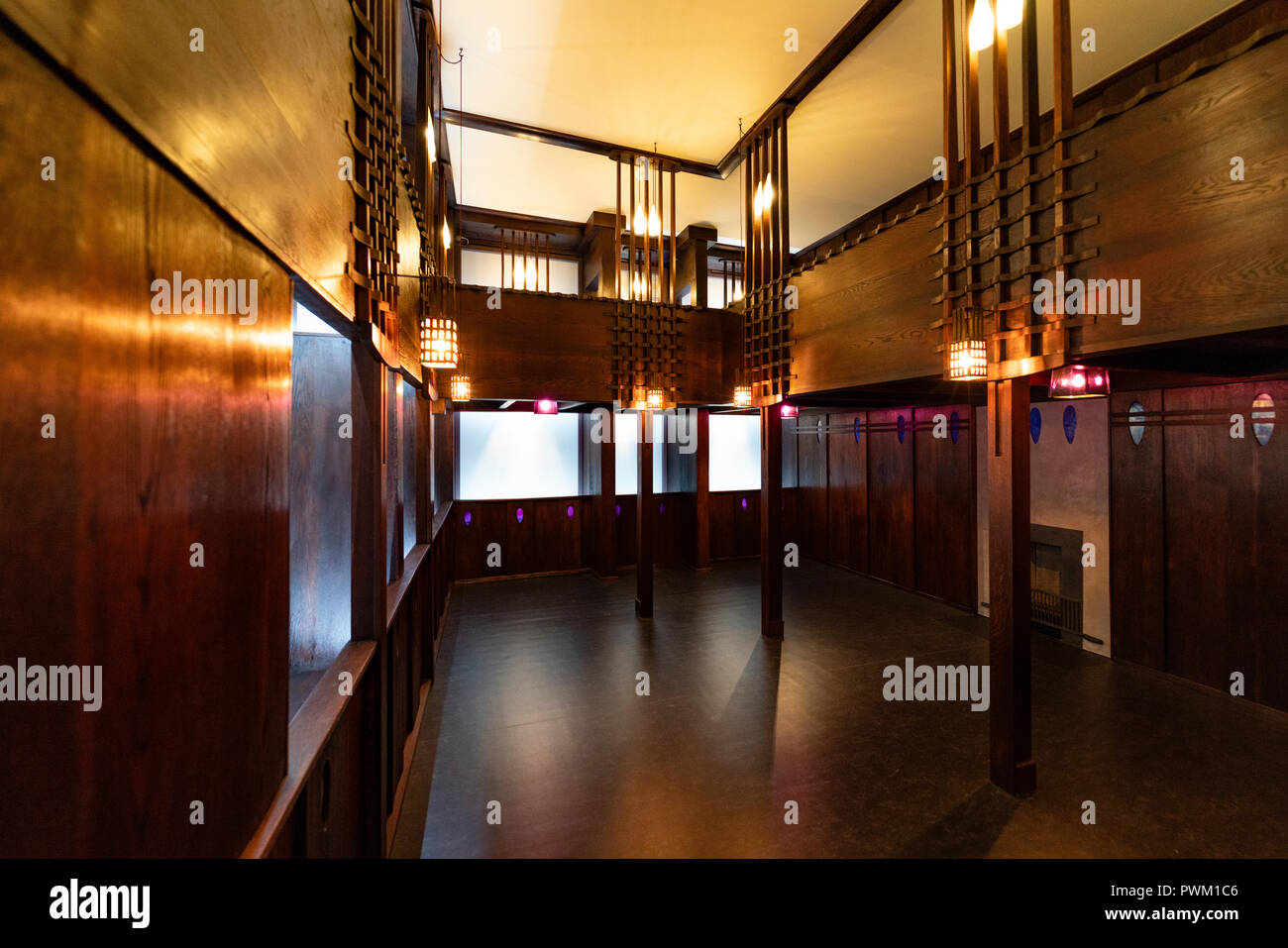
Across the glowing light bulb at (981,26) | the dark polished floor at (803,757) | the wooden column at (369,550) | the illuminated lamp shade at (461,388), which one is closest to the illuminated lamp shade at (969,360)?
the glowing light bulb at (981,26)

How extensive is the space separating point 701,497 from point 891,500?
3005 millimetres

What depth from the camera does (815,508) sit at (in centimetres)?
1012

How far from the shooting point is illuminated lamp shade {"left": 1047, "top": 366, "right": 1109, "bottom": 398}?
14.1ft

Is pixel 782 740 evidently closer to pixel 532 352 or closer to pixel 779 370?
pixel 779 370

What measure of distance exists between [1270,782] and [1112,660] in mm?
2050

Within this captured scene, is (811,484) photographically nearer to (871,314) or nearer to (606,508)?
(606,508)

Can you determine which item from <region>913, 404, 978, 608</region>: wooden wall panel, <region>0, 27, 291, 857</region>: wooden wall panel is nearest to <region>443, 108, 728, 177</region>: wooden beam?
<region>913, 404, 978, 608</region>: wooden wall panel

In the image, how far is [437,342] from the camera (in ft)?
10.7

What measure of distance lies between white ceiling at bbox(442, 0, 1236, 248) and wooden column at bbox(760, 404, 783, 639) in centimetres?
311

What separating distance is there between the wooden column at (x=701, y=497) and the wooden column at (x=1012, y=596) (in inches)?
235

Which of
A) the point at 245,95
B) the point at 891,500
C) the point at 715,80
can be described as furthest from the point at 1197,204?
the point at 891,500

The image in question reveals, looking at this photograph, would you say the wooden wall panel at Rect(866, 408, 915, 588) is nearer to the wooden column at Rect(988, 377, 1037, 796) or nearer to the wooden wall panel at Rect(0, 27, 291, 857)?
the wooden column at Rect(988, 377, 1037, 796)

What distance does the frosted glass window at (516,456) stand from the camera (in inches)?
346
